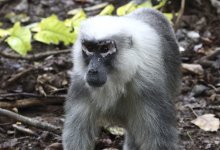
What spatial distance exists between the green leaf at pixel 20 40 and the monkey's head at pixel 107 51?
0.87 m

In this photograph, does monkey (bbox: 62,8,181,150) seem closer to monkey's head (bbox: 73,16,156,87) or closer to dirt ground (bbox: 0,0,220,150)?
monkey's head (bbox: 73,16,156,87)

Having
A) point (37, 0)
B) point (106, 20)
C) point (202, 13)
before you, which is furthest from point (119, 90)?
point (37, 0)

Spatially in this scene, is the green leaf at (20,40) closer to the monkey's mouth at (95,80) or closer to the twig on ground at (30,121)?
the twig on ground at (30,121)

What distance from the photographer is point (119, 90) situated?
132 inches

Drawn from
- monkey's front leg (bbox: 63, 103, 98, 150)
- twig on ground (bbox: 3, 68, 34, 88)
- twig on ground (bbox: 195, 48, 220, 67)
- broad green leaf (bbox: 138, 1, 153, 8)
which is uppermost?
broad green leaf (bbox: 138, 1, 153, 8)

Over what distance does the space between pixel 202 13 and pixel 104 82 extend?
10.7ft

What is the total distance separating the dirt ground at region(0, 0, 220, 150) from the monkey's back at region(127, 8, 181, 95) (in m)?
0.46

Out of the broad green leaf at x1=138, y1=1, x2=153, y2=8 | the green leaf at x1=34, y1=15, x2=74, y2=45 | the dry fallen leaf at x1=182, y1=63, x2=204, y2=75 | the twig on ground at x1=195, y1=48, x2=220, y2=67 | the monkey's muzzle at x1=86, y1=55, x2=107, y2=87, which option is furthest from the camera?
the twig on ground at x1=195, y1=48, x2=220, y2=67

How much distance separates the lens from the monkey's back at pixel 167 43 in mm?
3879

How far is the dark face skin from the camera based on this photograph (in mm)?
3119

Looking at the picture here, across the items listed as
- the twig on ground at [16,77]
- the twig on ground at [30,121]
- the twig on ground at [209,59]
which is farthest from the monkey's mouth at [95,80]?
the twig on ground at [209,59]

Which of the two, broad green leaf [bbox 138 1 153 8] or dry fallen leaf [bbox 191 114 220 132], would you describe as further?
broad green leaf [bbox 138 1 153 8]

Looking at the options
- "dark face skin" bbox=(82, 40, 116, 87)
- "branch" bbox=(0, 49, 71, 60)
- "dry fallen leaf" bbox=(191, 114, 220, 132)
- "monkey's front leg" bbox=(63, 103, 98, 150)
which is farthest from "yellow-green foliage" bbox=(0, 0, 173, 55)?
"dry fallen leaf" bbox=(191, 114, 220, 132)

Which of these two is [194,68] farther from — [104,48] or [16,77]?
[104,48]
